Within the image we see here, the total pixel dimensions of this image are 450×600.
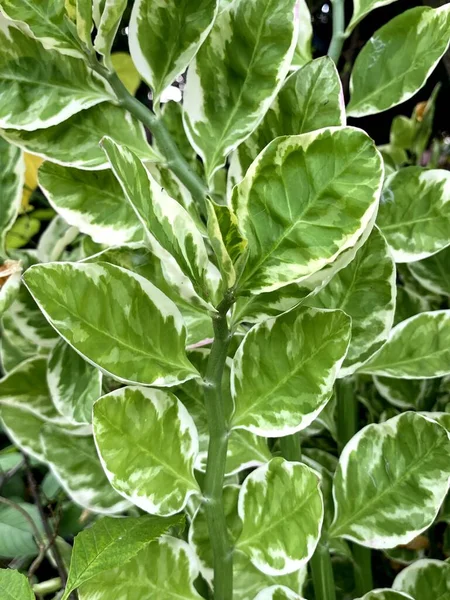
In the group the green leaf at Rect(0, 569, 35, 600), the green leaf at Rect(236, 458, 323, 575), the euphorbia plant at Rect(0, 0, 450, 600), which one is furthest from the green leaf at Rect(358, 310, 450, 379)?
the green leaf at Rect(0, 569, 35, 600)

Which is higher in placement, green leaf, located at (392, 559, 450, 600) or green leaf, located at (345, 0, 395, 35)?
green leaf, located at (345, 0, 395, 35)

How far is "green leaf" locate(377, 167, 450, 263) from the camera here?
1.17ft

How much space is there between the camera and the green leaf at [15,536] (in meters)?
0.47

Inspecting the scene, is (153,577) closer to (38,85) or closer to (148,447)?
(148,447)

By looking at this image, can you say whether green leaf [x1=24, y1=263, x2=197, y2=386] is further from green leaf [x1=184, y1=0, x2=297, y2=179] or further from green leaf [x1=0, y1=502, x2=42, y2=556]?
green leaf [x1=0, y1=502, x2=42, y2=556]

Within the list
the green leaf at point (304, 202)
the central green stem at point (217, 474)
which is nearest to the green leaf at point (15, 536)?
the central green stem at point (217, 474)

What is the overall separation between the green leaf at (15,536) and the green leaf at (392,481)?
0.27m

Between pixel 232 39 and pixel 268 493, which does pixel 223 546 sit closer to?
pixel 268 493

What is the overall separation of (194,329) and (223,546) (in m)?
0.11

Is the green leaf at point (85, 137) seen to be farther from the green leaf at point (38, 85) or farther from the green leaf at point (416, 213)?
the green leaf at point (416, 213)

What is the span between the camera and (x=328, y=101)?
28 centimetres

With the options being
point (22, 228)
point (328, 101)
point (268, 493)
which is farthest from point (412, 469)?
point (22, 228)

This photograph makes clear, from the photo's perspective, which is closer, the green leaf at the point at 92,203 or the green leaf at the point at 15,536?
the green leaf at the point at 92,203

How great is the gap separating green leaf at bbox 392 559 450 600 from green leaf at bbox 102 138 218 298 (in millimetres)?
238
